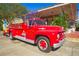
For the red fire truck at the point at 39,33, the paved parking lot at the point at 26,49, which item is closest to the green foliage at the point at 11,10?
the red fire truck at the point at 39,33

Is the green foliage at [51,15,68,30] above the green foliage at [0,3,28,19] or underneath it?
underneath

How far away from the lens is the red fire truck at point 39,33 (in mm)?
3391

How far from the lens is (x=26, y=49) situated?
3.59 metres

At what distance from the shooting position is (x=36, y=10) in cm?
361

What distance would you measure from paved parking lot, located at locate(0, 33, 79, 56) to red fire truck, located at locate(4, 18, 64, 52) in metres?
0.10

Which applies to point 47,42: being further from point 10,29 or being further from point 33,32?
point 10,29

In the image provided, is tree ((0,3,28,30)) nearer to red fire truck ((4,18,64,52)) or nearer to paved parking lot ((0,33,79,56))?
red fire truck ((4,18,64,52))

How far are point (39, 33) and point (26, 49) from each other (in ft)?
1.47

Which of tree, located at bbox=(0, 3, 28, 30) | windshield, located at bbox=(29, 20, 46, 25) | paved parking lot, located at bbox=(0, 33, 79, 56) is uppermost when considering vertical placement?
tree, located at bbox=(0, 3, 28, 30)

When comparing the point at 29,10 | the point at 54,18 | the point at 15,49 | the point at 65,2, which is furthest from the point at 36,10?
the point at 15,49

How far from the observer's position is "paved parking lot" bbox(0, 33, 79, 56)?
11.5ft

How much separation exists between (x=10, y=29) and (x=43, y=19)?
0.76 meters

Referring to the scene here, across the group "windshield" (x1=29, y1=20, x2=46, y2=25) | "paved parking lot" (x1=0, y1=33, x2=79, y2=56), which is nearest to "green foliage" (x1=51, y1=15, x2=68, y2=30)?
"windshield" (x1=29, y1=20, x2=46, y2=25)

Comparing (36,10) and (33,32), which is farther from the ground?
(36,10)
